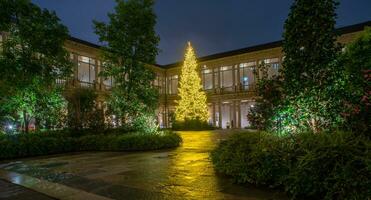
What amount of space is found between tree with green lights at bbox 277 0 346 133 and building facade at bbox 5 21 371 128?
77.9ft

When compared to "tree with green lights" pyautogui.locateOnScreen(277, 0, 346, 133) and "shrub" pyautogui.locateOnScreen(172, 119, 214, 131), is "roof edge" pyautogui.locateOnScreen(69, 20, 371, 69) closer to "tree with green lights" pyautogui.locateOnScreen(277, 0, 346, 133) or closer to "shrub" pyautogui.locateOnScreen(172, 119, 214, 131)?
"shrub" pyautogui.locateOnScreen(172, 119, 214, 131)

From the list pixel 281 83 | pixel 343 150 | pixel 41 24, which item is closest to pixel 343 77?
pixel 281 83

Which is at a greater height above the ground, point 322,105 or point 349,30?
A: point 349,30

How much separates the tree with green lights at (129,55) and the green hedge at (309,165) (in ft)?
38.0

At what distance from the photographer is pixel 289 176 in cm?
567

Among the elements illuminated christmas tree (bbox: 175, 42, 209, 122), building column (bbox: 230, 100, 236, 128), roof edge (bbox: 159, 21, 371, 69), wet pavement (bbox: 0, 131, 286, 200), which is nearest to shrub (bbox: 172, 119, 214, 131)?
illuminated christmas tree (bbox: 175, 42, 209, 122)

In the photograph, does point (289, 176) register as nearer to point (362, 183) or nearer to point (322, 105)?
point (362, 183)

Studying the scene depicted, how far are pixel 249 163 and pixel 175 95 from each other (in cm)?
3624

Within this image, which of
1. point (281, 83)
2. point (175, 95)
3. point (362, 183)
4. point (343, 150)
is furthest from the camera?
point (175, 95)

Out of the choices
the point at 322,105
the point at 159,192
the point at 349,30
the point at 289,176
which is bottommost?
the point at 159,192

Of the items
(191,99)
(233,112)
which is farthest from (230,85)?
(191,99)

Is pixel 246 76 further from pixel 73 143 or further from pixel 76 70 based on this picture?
pixel 73 143

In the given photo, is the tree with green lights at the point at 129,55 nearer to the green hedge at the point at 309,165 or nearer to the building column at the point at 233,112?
the green hedge at the point at 309,165

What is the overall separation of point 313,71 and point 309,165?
9.87 feet
